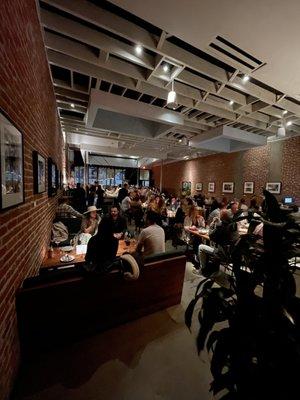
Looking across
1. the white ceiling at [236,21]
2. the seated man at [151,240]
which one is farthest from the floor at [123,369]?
the white ceiling at [236,21]

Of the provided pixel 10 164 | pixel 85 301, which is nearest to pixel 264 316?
pixel 85 301

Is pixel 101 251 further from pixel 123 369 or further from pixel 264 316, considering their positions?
pixel 264 316

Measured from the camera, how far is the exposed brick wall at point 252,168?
23.8 feet

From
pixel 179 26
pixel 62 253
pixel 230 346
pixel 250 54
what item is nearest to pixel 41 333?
pixel 62 253

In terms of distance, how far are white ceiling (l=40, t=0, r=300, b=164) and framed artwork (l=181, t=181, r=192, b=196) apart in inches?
283

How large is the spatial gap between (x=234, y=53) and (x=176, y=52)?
0.89m

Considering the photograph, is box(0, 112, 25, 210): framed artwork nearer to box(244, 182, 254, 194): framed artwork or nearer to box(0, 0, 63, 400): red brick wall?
box(0, 0, 63, 400): red brick wall

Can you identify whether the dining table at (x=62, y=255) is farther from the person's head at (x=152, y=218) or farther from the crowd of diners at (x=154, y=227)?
the person's head at (x=152, y=218)

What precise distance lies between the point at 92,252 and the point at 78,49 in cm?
327

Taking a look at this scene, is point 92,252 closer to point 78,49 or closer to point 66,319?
point 66,319

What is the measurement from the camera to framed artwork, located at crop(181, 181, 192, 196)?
1299 centimetres

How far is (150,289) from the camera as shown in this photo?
8.87 ft

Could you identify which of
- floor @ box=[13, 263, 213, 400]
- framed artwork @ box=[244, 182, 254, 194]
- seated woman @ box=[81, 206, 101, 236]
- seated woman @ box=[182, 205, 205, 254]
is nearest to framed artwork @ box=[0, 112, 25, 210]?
floor @ box=[13, 263, 213, 400]

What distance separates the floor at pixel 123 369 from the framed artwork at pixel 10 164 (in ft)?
5.56
